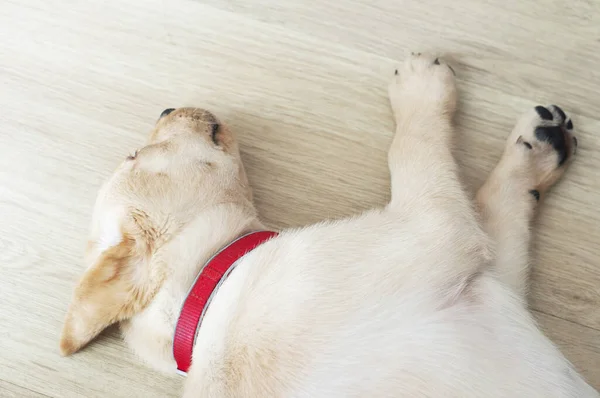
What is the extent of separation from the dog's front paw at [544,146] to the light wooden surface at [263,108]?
0.05 meters

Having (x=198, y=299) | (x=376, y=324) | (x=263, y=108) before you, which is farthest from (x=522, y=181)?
(x=198, y=299)

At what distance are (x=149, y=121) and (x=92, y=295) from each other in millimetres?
689

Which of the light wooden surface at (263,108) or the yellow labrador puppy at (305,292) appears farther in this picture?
the light wooden surface at (263,108)

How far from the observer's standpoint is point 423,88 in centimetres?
154

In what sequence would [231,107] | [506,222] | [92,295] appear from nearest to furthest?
[92,295], [506,222], [231,107]

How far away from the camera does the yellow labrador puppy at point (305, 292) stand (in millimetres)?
1082

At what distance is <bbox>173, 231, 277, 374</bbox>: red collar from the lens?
1.15 metres

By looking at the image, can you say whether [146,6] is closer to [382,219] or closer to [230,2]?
[230,2]

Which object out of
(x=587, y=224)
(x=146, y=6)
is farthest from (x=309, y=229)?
(x=146, y=6)

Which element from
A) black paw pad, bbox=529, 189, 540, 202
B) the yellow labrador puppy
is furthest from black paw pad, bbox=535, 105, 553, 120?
the yellow labrador puppy

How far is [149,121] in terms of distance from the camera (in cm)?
170

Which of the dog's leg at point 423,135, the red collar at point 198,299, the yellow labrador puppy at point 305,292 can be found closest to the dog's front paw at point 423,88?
the dog's leg at point 423,135

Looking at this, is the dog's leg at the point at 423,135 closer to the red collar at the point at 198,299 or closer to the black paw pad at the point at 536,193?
the black paw pad at the point at 536,193

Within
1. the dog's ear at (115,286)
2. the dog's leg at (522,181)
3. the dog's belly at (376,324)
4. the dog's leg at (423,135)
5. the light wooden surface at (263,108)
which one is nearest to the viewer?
the dog's belly at (376,324)
